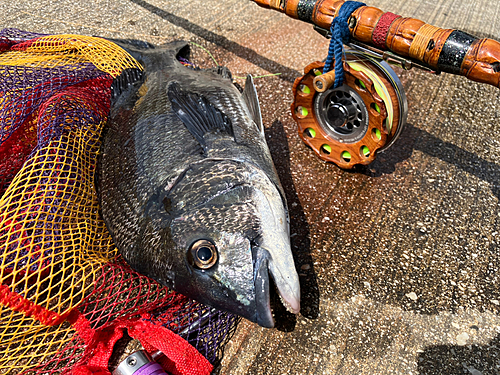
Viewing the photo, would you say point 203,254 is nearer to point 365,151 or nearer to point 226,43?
point 365,151

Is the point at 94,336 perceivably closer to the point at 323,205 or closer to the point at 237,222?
the point at 237,222

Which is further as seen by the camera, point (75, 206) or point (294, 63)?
point (294, 63)

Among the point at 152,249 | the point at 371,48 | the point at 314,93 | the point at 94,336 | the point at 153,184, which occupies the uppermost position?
the point at 371,48

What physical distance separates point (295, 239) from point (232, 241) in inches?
40.3

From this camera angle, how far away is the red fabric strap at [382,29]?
98.2 inches

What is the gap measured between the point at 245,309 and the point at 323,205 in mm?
1493

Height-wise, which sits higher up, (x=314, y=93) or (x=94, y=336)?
(x=314, y=93)

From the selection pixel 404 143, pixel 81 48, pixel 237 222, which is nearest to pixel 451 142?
pixel 404 143

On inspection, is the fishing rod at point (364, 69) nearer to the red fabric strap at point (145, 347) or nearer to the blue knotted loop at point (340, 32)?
the blue knotted loop at point (340, 32)

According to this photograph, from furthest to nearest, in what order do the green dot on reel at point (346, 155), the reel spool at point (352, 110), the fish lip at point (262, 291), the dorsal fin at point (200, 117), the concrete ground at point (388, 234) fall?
1. the green dot on reel at point (346, 155)
2. the reel spool at point (352, 110)
3. the dorsal fin at point (200, 117)
4. the concrete ground at point (388, 234)
5. the fish lip at point (262, 291)

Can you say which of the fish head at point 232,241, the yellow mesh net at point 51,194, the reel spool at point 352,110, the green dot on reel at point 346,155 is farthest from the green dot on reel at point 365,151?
the yellow mesh net at point 51,194

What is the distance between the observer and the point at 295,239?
112 inches

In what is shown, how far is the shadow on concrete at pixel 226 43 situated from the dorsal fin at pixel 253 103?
1.41 meters

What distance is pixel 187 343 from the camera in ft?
7.20
